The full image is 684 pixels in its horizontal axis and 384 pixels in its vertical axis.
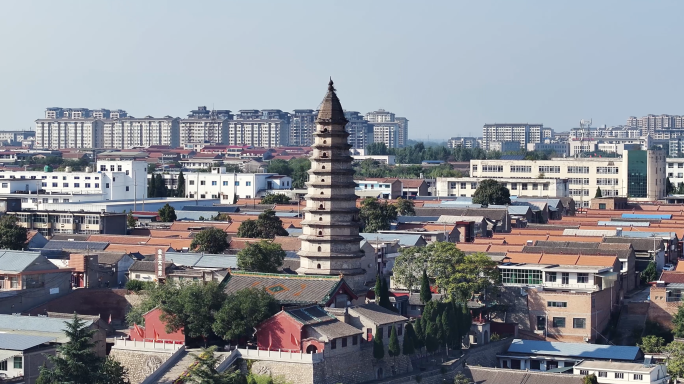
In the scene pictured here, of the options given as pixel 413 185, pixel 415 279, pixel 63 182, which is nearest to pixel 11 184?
pixel 63 182

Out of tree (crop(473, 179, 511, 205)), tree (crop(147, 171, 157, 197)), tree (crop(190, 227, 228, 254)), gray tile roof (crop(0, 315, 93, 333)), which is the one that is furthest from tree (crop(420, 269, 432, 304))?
tree (crop(147, 171, 157, 197))

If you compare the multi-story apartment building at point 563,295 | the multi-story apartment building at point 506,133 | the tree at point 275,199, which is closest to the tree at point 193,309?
the multi-story apartment building at point 563,295

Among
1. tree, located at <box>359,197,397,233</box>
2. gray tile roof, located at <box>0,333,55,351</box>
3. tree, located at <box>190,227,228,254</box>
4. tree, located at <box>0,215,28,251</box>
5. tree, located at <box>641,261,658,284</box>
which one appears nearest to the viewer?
gray tile roof, located at <box>0,333,55,351</box>

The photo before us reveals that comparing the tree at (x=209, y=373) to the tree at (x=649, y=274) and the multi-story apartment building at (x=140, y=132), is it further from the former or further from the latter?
the multi-story apartment building at (x=140, y=132)

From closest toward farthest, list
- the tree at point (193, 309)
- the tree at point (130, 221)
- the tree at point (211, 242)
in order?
the tree at point (193, 309), the tree at point (211, 242), the tree at point (130, 221)

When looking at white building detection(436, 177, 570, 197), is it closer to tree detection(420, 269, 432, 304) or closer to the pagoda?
tree detection(420, 269, 432, 304)

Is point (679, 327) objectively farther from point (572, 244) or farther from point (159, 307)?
point (159, 307)
